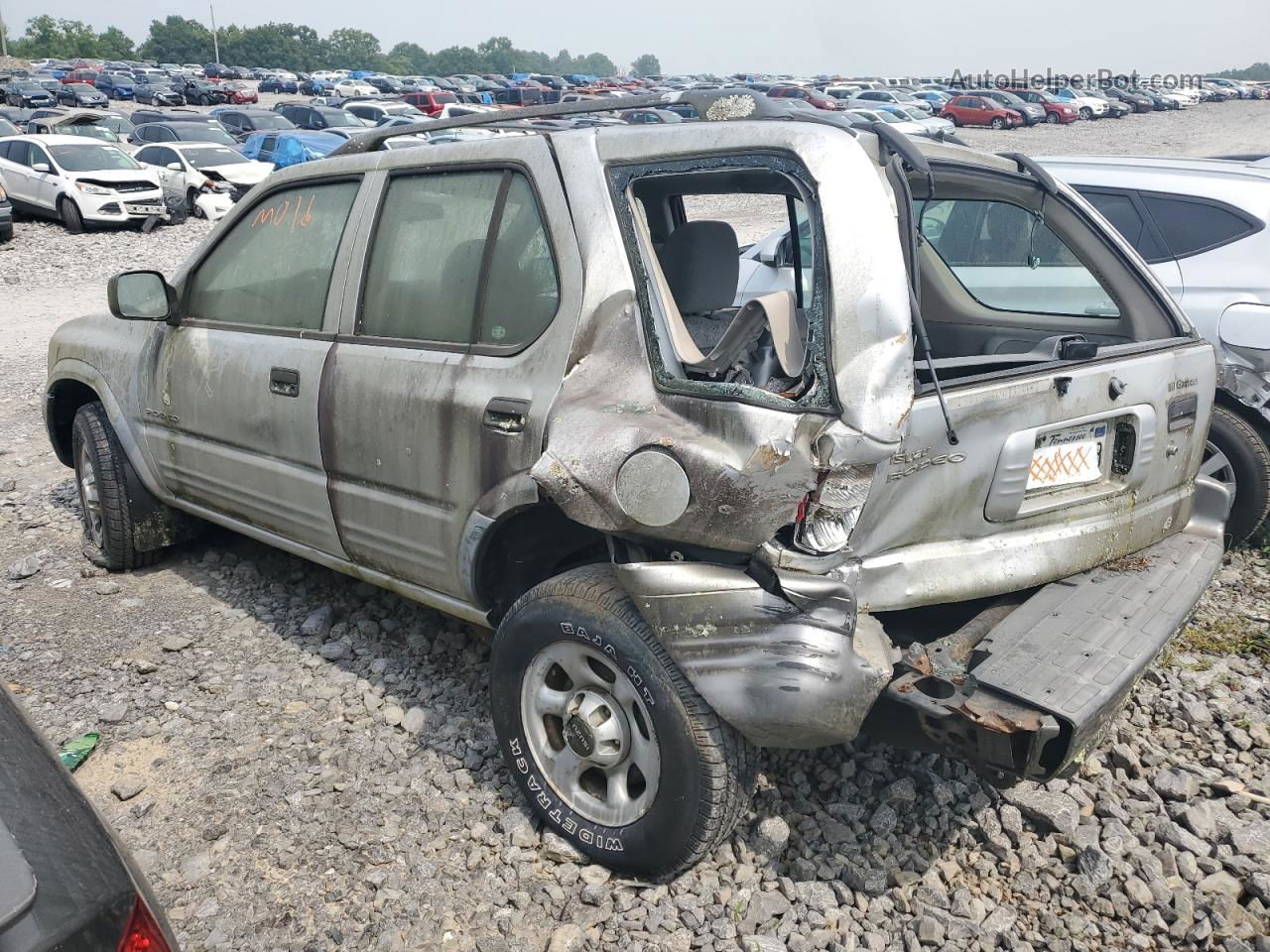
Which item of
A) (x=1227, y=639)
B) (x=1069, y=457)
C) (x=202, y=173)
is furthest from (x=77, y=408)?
(x=202, y=173)

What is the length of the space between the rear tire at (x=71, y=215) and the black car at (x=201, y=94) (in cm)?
3830

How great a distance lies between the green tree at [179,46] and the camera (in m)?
101

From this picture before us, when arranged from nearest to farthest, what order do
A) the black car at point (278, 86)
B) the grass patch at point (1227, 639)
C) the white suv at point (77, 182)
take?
the grass patch at point (1227, 639) < the white suv at point (77, 182) < the black car at point (278, 86)

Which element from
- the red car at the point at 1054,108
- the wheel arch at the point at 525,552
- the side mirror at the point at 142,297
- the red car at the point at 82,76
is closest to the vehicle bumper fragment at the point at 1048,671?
the wheel arch at the point at 525,552

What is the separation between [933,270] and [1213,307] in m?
1.81

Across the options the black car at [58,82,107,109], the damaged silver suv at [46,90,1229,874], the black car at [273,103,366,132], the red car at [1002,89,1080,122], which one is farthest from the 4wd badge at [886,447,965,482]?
the black car at [58,82,107,109]

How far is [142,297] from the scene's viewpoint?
4.06 metres

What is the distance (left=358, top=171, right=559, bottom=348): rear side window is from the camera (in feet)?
9.71

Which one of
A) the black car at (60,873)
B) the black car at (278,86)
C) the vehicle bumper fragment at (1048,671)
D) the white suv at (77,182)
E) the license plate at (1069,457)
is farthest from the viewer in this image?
the black car at (278,86)

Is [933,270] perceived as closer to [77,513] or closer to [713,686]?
[713,686]

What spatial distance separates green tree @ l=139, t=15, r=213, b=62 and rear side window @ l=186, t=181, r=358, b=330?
4333 inches

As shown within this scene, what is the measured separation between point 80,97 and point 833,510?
5269cm

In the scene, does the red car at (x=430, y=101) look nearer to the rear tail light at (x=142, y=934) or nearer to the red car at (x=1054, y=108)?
the red car at (x=1054, y=108)

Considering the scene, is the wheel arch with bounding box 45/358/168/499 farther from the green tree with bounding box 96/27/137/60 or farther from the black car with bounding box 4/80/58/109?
the green tree with bounding box 96/27/137/60
